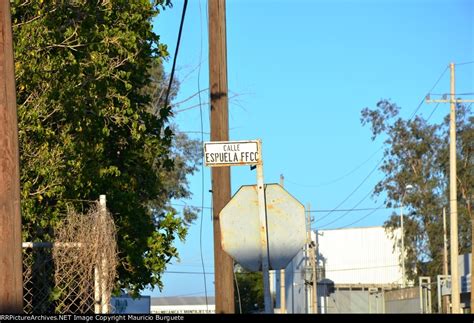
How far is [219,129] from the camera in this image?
Result: 11297 millimetres

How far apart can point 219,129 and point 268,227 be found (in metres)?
3.82

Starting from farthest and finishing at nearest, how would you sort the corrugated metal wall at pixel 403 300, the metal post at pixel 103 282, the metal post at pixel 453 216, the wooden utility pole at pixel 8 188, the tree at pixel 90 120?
1. the corrugated metal wall at pixel 403 300
2. the metal post at pixel 453 216
3. the tree at pixel 90 120
4. the metal post at pixel 103 282
5. the wooden utility pole at pixel 8 188

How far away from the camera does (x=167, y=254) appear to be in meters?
16.9

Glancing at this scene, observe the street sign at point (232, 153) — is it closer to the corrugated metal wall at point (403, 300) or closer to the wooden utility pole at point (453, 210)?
the wooden utility pole at point (453, 210)

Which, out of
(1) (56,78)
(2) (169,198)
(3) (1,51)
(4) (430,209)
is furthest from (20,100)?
(4) (430,209)

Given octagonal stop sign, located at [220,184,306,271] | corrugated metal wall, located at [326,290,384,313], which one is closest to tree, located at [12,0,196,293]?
octagonal stop sign, located at [220,184,306,271]

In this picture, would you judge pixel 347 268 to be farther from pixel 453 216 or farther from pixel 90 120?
pixel 90 120

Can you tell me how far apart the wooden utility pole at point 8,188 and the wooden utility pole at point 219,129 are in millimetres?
3829

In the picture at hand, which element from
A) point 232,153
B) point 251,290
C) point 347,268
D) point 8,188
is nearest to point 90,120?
point 232,153

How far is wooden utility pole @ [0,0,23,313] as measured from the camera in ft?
23.0

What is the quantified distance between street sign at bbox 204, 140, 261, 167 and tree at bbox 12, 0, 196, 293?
187 inches

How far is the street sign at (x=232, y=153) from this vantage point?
8258 mm

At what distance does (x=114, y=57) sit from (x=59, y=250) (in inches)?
240

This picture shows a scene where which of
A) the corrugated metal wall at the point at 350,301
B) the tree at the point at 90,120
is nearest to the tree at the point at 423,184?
the corrugated metal wall at the point at 350,301
